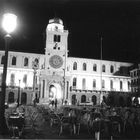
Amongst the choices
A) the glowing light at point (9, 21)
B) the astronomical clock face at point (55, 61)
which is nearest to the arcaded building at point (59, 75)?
the astronomical clock face at point (55, 61)

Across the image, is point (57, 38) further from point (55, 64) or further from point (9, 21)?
point (9, 21)

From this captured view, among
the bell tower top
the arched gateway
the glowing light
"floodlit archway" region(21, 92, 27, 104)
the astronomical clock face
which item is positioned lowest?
"floodlit archway" region(21, 92, 27, 104)

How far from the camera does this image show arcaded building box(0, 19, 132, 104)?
49.2m

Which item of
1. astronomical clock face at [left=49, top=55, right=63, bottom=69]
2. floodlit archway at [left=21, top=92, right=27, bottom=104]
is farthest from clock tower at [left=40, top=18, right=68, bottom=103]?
floodlit archway at [left=21, top=92, right=27, bottom=104]

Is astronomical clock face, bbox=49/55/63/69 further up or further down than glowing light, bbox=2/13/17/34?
further up

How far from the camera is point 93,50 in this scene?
62.1 m

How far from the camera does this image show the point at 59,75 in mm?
49656

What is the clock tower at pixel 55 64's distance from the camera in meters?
48.4

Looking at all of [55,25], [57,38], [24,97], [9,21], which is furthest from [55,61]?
[9,21]

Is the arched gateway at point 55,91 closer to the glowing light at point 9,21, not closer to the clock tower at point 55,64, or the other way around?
the clock tower at point 55,64

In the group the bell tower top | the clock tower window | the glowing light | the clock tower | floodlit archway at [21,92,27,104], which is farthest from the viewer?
the bell tower top

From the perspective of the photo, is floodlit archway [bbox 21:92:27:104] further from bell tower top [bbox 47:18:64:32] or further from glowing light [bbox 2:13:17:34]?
glowing light [bbox 2:13:17:34]

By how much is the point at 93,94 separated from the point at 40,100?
14567 millimetres

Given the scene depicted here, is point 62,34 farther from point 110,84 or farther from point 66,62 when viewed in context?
point 110,84
